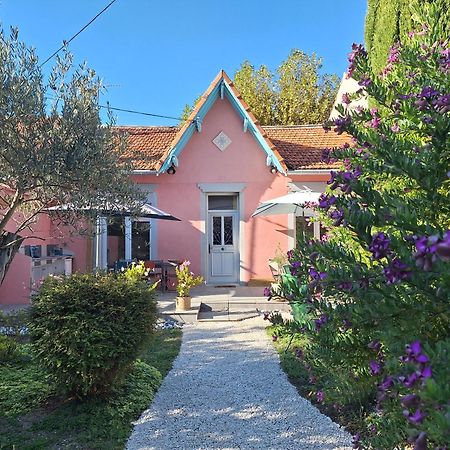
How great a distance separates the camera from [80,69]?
5.11 m

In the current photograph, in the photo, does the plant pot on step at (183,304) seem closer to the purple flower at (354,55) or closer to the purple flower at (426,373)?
the purple flower at (354,55)

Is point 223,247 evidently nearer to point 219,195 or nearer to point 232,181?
point 219,195

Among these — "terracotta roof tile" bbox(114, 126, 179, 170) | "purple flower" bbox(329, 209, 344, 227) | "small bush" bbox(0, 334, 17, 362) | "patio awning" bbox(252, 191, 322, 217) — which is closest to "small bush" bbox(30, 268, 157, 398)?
"small bush" bbox(0, 334, 17, 362)

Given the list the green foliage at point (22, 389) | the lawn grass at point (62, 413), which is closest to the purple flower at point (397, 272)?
the lawn grass at point (62, 413)

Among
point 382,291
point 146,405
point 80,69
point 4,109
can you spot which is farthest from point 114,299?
point 382,291

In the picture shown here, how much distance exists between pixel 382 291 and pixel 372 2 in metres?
6.76

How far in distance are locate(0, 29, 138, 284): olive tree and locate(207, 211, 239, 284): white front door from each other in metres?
8.70

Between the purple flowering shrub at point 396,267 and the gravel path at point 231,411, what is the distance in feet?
5.17

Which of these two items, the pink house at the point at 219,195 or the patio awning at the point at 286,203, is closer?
the patio awning at the point at 286,203

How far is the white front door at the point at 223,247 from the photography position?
548 inches

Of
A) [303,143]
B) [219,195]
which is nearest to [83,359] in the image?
[219,195]

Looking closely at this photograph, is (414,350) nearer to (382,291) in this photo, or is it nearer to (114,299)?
(382,291)

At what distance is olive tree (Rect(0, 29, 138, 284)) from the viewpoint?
4.34m

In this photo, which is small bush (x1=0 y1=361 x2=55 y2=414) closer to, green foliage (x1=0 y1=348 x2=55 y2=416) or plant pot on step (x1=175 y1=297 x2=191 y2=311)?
green foliage (x1=0 y1=348 x2=55 y2=416)
